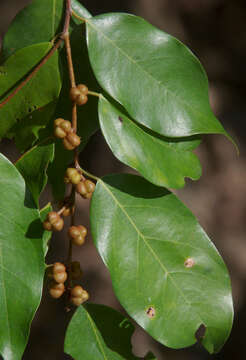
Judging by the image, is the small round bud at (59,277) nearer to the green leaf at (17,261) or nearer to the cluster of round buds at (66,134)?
the green leaf at (17,261)

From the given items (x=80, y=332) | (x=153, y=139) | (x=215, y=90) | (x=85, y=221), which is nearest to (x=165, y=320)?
(x=80, y=332)

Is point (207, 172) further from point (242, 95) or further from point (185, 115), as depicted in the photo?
point (185, 115)

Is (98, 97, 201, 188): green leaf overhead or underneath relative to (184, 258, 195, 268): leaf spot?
overhead

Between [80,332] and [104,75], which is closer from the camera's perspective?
[104,75]

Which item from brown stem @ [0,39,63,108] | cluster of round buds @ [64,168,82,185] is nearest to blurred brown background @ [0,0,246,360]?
brown stem @ [0,39,63,108]

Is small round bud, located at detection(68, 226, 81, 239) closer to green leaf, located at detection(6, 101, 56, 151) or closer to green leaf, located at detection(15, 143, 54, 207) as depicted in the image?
green leaf, located at detection(15, 143, 54, 207)

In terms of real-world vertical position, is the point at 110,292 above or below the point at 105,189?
below

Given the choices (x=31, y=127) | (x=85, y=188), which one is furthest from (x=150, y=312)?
(x=31, y=127)
